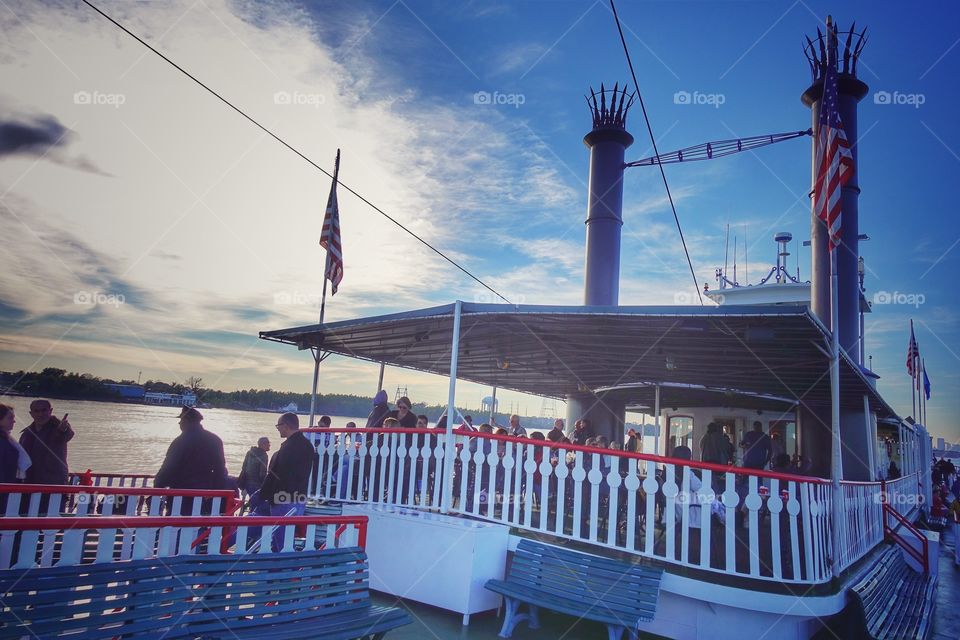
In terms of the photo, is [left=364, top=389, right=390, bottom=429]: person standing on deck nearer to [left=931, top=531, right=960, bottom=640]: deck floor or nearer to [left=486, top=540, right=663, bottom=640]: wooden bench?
[left=486, top=540, right=663, bottom=640]: wooden bench

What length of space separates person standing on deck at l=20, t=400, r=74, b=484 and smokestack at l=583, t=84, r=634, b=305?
12.0 m

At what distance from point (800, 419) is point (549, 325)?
9903 millimetres

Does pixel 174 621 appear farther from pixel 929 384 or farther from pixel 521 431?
pixel 929 384

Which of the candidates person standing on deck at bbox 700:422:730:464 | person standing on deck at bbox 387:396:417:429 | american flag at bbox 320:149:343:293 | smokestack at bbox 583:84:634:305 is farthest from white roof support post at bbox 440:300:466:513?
smokestack at bbox 583:84:634:305

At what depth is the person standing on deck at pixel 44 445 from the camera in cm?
664

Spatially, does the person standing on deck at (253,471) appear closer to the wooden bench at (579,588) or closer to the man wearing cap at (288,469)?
the man wearing cap at (288,469)

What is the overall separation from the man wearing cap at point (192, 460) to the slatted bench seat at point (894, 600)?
6986 millimetres

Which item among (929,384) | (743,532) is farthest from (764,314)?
(929,384)

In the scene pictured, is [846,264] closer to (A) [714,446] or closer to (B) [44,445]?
(A) [714,446]

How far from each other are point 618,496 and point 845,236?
12.8 meters

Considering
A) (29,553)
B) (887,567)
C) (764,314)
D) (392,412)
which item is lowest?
(887,567)

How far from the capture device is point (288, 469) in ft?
21.1

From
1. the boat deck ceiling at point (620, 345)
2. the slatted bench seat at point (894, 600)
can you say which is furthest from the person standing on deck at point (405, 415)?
the slatted bench seat at point (894, 600)

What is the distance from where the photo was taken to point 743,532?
7797 millimetres
